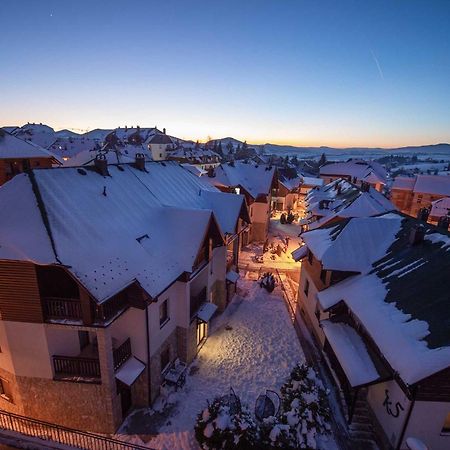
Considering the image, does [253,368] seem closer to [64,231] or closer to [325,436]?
[325,436]

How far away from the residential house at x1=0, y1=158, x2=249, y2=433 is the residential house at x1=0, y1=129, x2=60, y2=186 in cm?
1516

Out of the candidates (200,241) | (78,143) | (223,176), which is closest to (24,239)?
(200,241)

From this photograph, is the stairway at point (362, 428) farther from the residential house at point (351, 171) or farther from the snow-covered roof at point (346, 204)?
the residential house at point (351, 171)

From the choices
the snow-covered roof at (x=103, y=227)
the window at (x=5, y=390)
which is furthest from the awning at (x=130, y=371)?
the window at (x=5, y=390)

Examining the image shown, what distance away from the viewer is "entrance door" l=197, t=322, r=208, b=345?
20266mm

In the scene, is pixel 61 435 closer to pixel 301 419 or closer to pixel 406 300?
pixel 301 419

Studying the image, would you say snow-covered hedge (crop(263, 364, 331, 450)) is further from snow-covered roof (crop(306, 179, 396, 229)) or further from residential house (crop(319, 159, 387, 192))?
residential house (crop(319, 159, 387, 192))

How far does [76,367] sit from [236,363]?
9.64 m

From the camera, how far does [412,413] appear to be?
37.5ft

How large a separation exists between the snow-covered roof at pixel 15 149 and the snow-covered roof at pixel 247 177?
20952 millimetres

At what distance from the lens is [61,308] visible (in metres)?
12.3

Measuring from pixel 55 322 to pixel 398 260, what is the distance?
56.3ft

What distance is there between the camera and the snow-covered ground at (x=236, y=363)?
48.3 ft

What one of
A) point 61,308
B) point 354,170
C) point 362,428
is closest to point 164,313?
point 61,308
